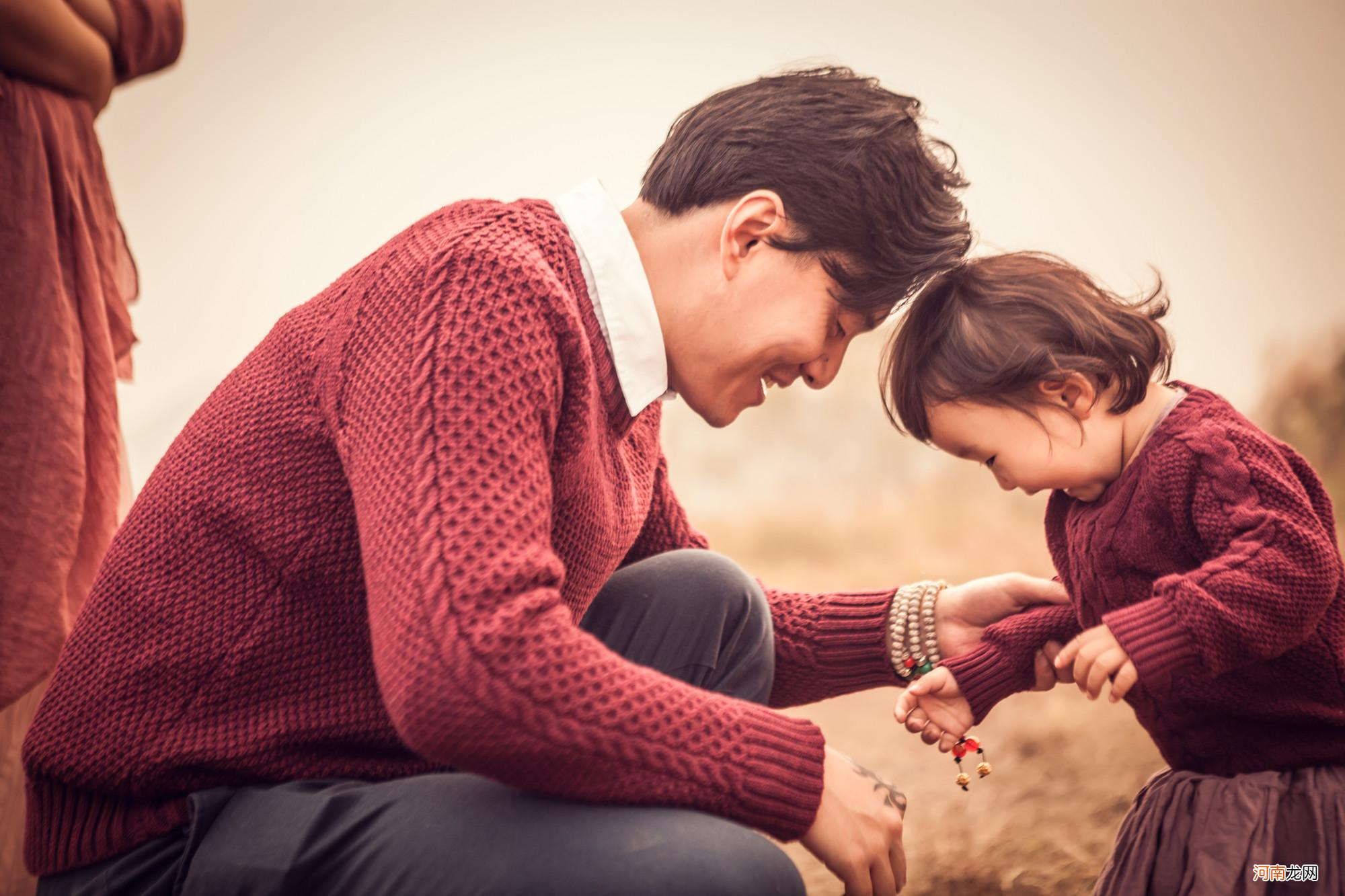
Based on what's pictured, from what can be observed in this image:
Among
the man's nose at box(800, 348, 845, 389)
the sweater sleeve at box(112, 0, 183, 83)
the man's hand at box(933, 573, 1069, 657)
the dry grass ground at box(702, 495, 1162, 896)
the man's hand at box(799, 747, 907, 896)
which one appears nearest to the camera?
the man's hand at box(799, 747, 907, 896)

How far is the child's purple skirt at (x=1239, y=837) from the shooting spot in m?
0.89

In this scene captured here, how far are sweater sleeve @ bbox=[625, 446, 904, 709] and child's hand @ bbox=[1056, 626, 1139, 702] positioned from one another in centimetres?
22

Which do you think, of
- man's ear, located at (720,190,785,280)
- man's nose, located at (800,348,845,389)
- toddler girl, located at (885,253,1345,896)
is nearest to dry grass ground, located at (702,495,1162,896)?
toddler girl, located at (885,253,1345,896)

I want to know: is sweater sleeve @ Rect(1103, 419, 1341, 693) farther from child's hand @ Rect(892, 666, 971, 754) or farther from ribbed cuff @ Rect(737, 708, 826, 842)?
ribbed cuff @ Rect(737, 708, 826, 842)

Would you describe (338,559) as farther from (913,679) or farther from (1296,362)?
(1296,362)

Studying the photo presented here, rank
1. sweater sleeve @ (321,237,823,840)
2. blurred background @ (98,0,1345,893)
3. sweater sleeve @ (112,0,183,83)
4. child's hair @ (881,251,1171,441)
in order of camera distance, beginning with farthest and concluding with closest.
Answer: blurred background @ (98,0,1345,893) < sweater sleeve @ (112,0,183,83) < child's hair @ (881,251,1171,441) < sweater sleeve @ (321,237,823,840)

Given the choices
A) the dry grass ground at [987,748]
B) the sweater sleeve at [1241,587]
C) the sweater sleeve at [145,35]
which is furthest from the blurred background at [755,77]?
the sweater sleeve at [1241,587]

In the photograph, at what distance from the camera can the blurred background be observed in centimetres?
174

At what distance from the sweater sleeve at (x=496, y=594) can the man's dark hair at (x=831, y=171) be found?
0.24 meters

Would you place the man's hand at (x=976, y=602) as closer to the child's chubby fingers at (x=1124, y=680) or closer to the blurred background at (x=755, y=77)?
the child's chubby fingers at (x=1124, y=680)

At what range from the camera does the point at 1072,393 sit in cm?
102

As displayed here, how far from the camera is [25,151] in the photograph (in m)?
1.12

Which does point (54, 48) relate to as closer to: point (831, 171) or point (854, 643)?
point (831, 171)

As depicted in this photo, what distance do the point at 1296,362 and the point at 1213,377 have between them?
0.15 metres
